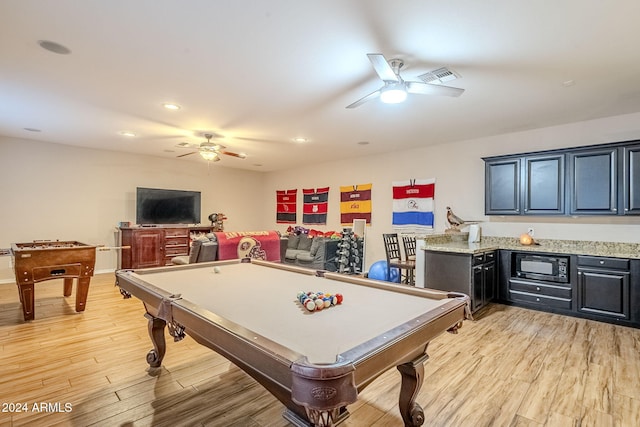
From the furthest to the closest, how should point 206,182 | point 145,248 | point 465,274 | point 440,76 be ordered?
1. point 206,182
2. point 145,248
3. point 465,274
4. point 440,76

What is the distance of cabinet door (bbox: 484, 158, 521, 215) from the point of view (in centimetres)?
434

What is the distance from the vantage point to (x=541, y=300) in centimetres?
399

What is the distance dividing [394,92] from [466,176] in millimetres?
3256

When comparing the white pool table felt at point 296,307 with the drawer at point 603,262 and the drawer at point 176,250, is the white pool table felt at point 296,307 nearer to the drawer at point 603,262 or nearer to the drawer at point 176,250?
the drawer at point 603,262

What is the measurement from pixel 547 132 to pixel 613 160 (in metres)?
1.02

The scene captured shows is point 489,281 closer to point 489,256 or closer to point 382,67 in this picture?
point 489,256

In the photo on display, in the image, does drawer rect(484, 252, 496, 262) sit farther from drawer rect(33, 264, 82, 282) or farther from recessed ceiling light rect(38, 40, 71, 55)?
drawer rect(33, 264, 82, 282)

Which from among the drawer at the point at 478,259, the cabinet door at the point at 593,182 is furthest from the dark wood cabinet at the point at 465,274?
the cabinet door at the point at 593,182

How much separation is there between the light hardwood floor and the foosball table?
1.18ft

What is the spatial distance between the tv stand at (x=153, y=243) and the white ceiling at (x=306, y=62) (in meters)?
2.39

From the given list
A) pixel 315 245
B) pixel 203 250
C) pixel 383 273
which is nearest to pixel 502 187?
pixel 383 273

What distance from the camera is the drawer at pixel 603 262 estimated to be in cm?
344

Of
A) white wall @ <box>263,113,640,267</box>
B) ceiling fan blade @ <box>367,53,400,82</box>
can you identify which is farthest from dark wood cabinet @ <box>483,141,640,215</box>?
ceiling fan blade @ <box>367,53,400,82</box>

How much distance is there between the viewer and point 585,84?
3.00m
